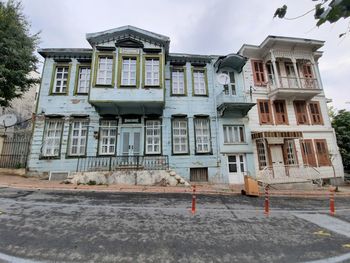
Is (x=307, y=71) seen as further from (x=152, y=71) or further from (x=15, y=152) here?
(x=15, y=152)

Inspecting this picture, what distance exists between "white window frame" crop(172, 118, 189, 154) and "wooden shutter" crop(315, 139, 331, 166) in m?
11.0

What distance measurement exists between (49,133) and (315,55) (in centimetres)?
2359

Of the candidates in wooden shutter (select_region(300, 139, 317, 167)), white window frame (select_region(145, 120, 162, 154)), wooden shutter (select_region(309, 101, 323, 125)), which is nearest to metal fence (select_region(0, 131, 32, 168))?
white window frame (select_region(145, 120, 162, 154))

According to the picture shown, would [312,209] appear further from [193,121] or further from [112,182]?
[112,182]

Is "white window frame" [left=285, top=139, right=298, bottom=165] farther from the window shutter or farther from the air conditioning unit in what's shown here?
the air conditioning unit

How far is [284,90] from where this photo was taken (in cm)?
1505

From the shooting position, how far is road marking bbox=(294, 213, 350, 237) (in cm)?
547

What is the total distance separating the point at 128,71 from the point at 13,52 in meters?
7.40

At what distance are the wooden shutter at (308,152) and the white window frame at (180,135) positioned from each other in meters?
9.65

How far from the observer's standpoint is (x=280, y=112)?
52.0 feet

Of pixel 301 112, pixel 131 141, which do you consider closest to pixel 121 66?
pixel 131 141

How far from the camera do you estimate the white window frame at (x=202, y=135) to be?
14.2 m

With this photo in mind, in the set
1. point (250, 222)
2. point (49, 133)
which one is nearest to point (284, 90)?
point (250, 222)

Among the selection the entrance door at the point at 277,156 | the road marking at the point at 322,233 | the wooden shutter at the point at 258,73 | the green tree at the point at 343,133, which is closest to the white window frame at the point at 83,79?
the wooden shutter at the point at 258,73
